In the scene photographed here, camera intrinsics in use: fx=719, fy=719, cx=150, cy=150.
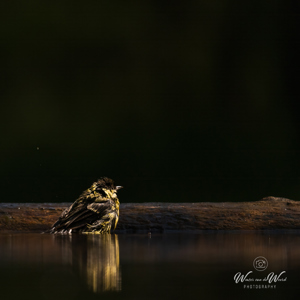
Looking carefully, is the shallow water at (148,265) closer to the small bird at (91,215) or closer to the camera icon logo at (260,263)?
the camera icon logo at (260,263)

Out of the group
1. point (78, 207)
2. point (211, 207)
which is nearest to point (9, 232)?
Answer: point (78, 207)

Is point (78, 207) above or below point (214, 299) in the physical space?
above

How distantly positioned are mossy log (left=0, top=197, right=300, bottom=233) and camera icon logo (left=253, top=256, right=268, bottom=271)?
1332 millimetres

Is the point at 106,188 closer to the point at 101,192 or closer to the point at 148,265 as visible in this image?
the point at 101,192

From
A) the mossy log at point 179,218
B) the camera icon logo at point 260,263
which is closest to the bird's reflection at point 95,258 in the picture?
the mossy log at point 179,218

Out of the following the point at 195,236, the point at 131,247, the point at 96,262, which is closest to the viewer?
the point at 96,262

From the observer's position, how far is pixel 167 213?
16.8ft

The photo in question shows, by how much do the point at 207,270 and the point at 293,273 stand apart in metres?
0.40

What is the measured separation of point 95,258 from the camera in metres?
3.79

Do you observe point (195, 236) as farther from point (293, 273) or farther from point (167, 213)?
point (293, 273)

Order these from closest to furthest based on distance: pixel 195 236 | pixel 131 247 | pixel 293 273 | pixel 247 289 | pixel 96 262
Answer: pixel 247 289 < pixel 293 273 < pixel 96 262 < pixel 131 247 < pixel 195 236

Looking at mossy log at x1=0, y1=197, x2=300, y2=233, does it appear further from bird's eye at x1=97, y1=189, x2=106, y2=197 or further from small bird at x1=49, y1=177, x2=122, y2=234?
bird's eye at x1=97, y1=189, x2=106, y2=197

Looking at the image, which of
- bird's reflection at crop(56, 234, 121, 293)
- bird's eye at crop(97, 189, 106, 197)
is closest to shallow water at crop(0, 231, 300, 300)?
bird's reflection at crop(56, 234, 121, 293)

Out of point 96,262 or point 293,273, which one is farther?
point 96,262
